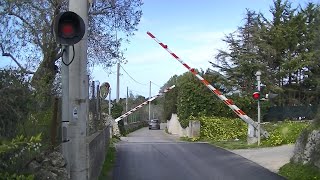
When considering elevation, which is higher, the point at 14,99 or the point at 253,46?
the point at 253,46

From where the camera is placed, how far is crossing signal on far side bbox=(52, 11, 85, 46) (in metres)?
6.73

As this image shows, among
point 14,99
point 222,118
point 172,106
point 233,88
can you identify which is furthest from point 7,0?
point 172,106

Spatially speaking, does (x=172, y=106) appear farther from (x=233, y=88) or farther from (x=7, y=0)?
(x=7, y=0)

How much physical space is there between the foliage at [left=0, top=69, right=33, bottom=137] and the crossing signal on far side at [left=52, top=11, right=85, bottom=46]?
0.96 meters

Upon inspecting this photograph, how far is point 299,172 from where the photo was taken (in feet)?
40.1

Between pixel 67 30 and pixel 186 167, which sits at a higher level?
pixel 67 30

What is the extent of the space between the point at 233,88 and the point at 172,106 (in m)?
10.8

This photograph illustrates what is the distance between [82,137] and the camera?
707 cm

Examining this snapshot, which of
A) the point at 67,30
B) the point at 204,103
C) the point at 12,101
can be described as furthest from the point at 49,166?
the point at 204,103

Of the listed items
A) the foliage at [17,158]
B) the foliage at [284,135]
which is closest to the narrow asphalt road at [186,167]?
the foliage at [284,135]

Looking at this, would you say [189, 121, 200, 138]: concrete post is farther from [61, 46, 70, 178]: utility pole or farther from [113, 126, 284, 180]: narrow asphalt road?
[61, 46, 70, 178]: utility pole

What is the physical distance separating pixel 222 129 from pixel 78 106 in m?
25.2

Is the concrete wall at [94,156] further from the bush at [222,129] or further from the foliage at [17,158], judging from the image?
the bush at [222,129]

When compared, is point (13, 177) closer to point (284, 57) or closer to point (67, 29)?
point (67, 29)
